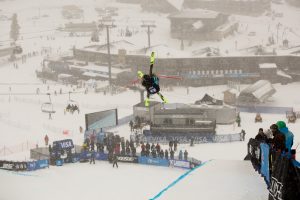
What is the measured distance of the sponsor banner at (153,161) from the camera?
3397 centimetres

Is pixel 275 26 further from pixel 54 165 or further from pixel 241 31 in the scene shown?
pixel 54 165

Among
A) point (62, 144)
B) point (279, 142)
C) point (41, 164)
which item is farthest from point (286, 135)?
point (62, 144)

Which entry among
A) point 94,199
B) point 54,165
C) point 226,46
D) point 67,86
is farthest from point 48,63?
point 94,199

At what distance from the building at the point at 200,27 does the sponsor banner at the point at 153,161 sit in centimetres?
6728

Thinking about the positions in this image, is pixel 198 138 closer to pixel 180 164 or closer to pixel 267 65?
pixel 180 164

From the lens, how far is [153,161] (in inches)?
1353

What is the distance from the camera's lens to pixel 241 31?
10769 centimetres

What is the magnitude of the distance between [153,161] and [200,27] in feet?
227

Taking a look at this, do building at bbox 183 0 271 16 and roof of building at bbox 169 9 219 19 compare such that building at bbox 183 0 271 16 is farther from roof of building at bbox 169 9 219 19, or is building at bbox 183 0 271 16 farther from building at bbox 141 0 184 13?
roof of building at bbox 169 9 219 19

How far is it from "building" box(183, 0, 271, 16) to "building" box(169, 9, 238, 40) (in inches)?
858

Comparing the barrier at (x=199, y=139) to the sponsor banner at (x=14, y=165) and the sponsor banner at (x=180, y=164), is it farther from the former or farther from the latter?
the sponsor banner at (x=14, y=165)

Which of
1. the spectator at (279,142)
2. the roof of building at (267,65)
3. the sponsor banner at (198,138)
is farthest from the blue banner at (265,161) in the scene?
the roof of building at (267,65)

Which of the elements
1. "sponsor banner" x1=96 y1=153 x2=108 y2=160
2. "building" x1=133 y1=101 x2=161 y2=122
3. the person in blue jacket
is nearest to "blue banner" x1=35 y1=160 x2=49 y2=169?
"sponsor banner" x1=96 y1=153 x2=108 y2=160

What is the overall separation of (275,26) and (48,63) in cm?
5517
